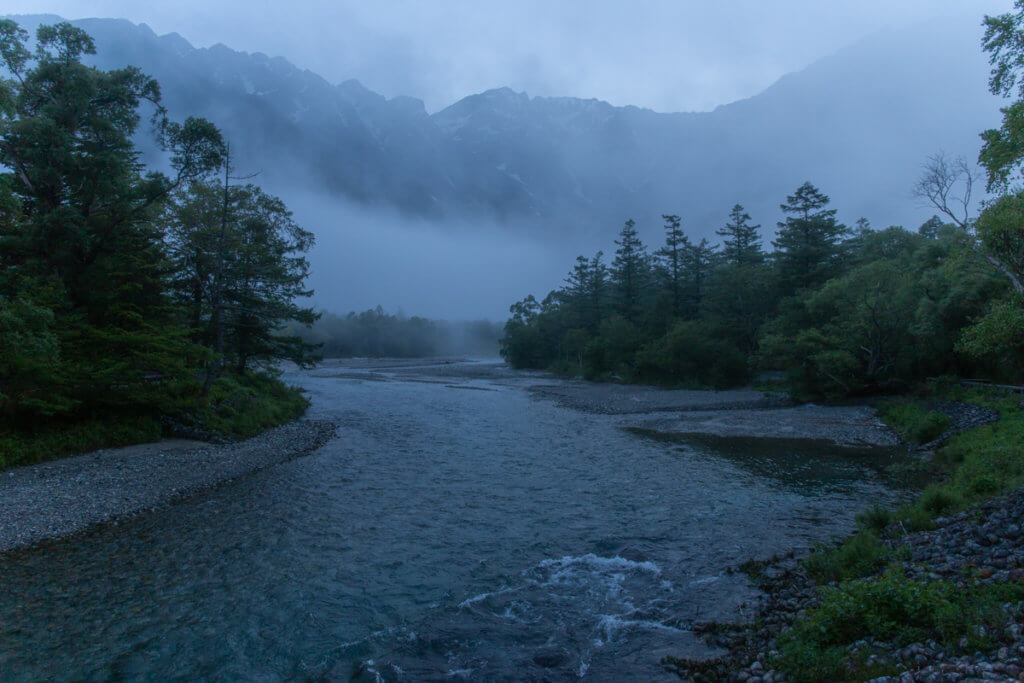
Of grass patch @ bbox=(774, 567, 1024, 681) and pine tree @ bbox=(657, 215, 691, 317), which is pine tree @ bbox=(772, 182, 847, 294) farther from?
grass patch @ bbox=(774, 567, 1024, 681)

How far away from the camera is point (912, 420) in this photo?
2484 centimetres

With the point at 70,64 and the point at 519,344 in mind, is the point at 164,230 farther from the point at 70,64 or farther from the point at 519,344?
the point at 519,344

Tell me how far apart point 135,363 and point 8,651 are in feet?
47.3

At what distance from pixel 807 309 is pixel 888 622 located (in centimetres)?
3976

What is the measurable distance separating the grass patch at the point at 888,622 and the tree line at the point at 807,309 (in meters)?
6.28

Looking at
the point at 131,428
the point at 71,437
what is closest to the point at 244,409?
the point at 131,428

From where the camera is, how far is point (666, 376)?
180 ft

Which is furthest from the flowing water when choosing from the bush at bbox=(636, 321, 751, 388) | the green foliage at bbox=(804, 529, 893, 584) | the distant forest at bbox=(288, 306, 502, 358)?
the distant forest at bbox=(288, 306, 502, 358)

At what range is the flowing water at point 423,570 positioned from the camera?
772cm

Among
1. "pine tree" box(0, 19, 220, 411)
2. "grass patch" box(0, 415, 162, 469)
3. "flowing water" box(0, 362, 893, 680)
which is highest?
"pine tree" box(0, 19, 220, 411)

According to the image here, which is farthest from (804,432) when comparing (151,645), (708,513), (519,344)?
(519,344)

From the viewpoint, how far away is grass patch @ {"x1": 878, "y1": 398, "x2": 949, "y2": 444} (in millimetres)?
21453

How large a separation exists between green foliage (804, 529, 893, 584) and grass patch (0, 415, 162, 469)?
71.8 ft

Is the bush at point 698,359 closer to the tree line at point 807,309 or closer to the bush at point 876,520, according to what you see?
the tree line at point 807,309
